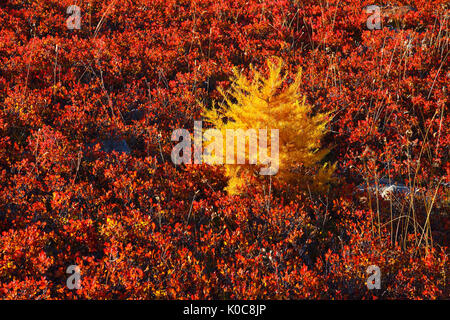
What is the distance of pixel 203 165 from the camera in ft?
18.6

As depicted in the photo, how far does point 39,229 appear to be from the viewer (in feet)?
14.5

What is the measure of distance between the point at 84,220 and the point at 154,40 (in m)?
5.57

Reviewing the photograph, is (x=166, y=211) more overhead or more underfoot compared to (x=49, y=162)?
more underfoot

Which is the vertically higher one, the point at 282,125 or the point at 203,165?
the point at 282,125

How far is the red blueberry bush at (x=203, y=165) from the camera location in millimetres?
3965

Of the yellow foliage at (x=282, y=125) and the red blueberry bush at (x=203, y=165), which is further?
the yellow foliage at (x=282, y=125)

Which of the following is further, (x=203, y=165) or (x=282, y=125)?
(x=203, y=165)

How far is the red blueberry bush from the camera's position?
13.0ft

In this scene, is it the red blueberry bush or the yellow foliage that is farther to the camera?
the yellow foliage
